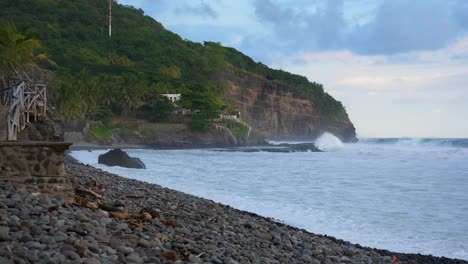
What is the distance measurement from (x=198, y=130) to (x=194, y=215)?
197ft

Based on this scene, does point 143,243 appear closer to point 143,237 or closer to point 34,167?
point 143,237

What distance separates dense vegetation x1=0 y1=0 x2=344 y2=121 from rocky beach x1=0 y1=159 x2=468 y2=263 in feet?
168

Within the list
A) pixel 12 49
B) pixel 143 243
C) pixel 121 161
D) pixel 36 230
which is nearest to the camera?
pixel 36 230

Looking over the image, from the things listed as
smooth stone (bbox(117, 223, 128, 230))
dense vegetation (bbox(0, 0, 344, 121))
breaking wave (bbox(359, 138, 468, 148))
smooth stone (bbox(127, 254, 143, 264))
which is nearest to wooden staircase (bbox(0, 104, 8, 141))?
smooth stone (bbox(117, 223, 128, 230))

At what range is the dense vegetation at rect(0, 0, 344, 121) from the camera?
69.1 m

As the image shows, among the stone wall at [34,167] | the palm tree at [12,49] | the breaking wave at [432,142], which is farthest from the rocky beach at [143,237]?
the breaking wave at [432,142]

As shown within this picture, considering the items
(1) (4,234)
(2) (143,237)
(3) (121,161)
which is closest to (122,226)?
(2) (143,237)

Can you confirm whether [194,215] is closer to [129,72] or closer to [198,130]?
[198,130]

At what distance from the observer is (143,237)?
6688 mm

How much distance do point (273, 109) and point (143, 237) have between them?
102365 mm

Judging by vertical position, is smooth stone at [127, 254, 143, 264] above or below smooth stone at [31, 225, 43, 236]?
below

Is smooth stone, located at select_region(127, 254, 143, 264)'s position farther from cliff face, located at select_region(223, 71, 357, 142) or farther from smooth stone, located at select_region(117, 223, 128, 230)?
cliff face, located at select_region(223, 71, 357, 142)

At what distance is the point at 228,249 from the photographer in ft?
24.1

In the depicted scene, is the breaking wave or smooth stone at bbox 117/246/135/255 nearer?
smooth stone at bbox 117/246/135/255
